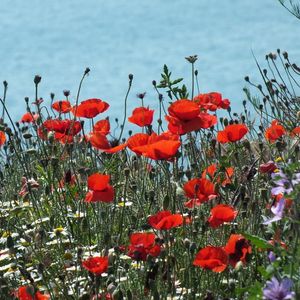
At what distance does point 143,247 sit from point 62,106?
2062mm

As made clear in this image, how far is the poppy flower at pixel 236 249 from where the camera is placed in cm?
322

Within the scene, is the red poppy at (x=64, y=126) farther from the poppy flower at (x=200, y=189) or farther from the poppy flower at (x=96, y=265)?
the poppy flower at (x=96, y=265)

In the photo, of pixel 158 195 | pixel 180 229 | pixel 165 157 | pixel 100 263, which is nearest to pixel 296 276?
pixel 100 263

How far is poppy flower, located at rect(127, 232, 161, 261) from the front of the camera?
10.7ft

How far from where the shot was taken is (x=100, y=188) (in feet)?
11.9

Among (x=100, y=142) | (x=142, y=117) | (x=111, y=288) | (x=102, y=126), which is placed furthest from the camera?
(x=102, y=126)

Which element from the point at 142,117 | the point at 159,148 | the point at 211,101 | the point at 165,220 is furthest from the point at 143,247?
the point at 211,101

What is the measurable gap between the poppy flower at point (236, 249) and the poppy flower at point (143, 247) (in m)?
0.25

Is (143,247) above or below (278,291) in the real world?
below

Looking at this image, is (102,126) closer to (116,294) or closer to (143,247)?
(143,247)

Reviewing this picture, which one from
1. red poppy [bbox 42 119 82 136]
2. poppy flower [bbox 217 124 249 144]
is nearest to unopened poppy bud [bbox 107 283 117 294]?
poppy flower [bbox 217 124 249 144]

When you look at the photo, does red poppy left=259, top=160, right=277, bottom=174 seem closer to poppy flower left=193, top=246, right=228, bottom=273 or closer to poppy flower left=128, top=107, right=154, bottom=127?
poppy flower left=128, top=107, right=154, bottom=127

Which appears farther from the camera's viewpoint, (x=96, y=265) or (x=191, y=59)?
(x=191, y=59)

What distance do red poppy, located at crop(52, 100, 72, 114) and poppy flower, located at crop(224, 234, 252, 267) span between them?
77.5 inches
